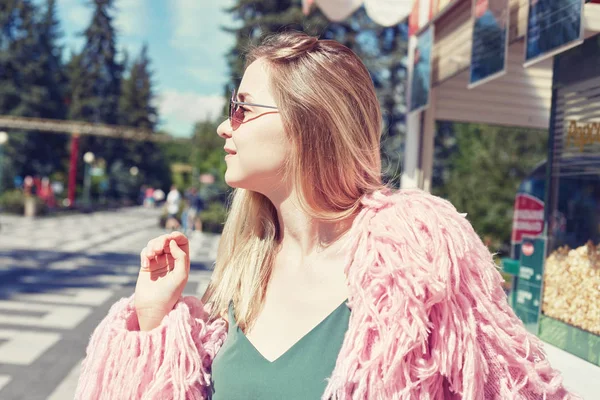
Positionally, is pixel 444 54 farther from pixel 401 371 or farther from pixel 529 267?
pixel 401 371

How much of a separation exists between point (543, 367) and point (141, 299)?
3.27ft

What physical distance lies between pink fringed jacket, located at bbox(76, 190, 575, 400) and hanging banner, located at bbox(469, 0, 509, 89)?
1.32 m

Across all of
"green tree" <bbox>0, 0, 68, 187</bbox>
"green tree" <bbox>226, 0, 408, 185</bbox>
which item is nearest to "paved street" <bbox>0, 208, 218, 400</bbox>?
"green tree" <bbox>226, 0, 408, 185</bbox>

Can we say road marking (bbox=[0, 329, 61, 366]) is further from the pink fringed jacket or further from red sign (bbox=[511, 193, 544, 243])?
the pink fringed jacket

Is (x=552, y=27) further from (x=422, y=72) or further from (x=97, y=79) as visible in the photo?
(x=97, y=79)

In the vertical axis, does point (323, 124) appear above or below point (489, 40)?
below

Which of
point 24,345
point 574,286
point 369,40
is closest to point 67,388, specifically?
point 24,345

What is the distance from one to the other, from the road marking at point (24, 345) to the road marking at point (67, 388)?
1.91 feet

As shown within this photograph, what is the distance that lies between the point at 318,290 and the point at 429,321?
1.05 ft

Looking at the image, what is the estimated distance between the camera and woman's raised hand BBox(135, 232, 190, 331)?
4.81ft

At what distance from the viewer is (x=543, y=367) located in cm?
119

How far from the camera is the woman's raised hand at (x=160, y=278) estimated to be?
1.46m

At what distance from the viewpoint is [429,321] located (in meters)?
1.19

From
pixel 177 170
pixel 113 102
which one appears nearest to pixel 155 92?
pixel 113 102
